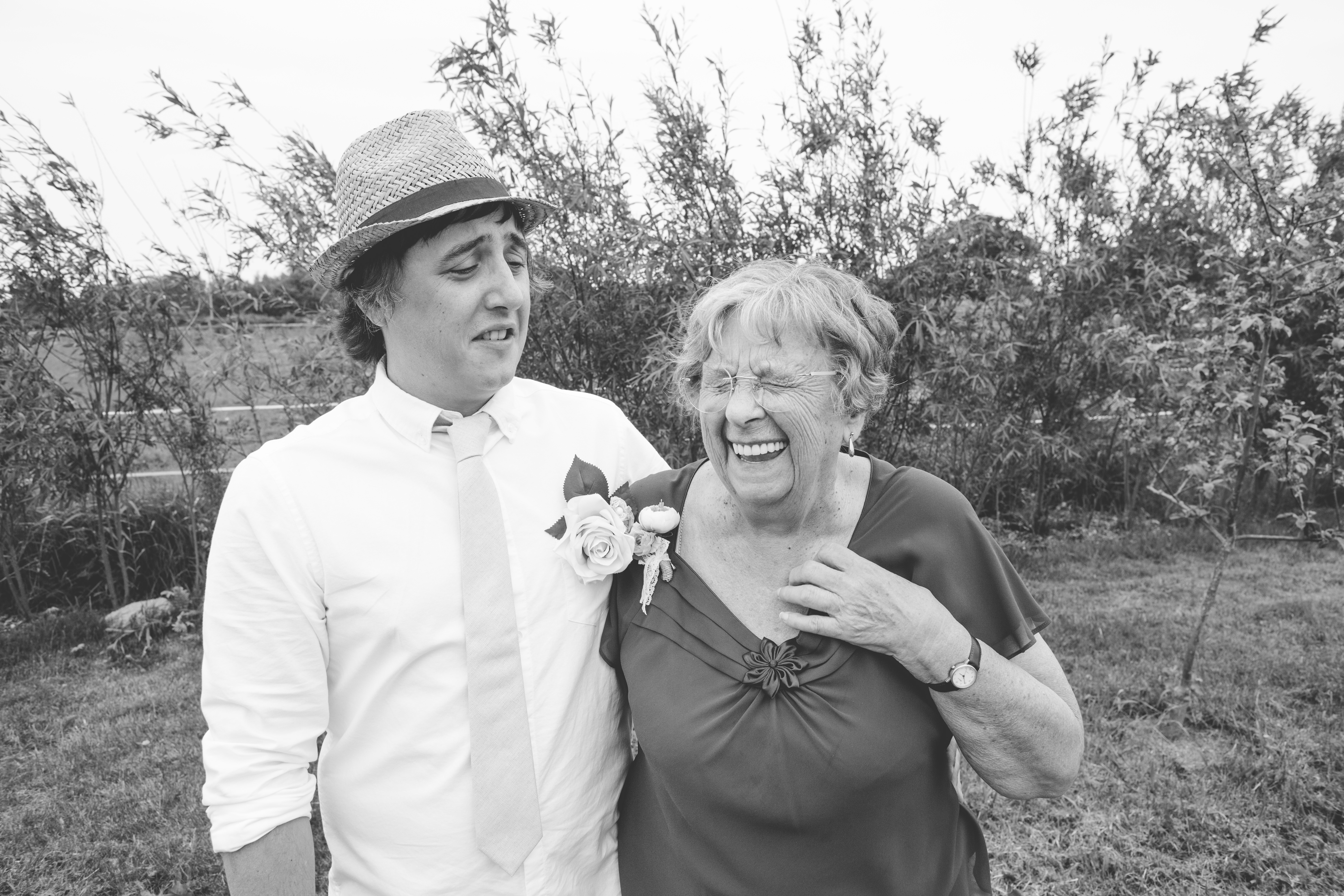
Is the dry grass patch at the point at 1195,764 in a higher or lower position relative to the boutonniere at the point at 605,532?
lower

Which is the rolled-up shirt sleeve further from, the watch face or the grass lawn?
the grass lawn

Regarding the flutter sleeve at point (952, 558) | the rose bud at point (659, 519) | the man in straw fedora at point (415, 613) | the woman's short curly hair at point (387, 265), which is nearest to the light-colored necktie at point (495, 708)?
the man in straw fedora at point (415, 613)

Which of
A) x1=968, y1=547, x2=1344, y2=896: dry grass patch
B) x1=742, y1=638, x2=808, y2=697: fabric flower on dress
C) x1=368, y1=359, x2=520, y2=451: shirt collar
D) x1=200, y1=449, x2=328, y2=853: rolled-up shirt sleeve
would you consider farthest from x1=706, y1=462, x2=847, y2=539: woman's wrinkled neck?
x1=968, y1=547, x2=1344, y2=896: dry grass patch

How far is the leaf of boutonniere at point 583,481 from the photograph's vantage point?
6.51 feet

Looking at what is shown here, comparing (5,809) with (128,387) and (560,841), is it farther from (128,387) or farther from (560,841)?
(560,841)

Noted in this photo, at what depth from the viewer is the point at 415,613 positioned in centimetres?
170

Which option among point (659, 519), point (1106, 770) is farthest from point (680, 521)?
point (1106, 770)

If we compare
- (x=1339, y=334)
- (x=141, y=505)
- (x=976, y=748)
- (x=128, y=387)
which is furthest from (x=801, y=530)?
(x=141, y=505)

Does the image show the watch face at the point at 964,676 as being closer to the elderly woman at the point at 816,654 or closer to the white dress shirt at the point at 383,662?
the elderly woman at the point at 816,654

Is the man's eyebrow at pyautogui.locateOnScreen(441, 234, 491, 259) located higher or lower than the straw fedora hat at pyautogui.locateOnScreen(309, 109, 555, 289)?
lower

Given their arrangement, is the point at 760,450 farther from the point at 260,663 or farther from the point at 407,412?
the point at 260,663

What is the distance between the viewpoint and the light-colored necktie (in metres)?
1.67

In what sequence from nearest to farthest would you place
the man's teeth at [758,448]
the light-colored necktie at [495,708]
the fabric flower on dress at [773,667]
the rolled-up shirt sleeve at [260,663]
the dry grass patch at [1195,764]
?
1. the rolled-up shirt sleeve at [260,663]
2. the light-colored necktie at [495,708]
3. the fabric flower on dress at [773,667]
4. the man's teeth at [758,448]
5. the dry grass patch at [1195,764]

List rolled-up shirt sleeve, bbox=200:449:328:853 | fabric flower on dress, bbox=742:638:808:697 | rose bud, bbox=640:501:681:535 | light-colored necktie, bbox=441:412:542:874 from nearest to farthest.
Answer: rolled-up shirt sleeve, bbox=200:449:328:853 < light-colored necktie, bbox=441:412:542:874 < fabric flower on dress, bbox=742:638:808:697 < rose bud, bbox=640:501:681:535
